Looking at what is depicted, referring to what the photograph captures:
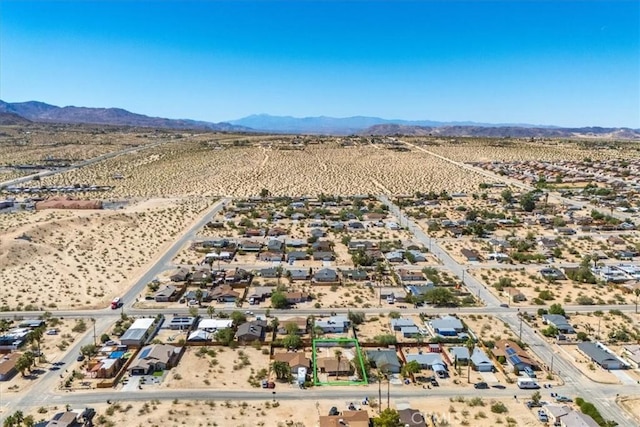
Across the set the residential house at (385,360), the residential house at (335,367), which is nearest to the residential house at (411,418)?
the residential house at (385,360)

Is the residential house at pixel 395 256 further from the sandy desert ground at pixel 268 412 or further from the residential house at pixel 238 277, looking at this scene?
the sandy desert ground at pixel 268 412

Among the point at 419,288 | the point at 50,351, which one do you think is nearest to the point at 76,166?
the point at 50,351

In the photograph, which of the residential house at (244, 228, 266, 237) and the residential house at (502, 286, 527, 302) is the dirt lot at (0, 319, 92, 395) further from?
the residential house at (502, 286, 527, 302)

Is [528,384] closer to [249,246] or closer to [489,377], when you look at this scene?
[489,377]

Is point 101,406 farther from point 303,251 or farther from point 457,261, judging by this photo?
point 457,261

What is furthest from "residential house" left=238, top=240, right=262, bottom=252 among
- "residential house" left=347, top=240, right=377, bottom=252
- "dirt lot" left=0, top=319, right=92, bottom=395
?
"dirt lot" left=0, top=319, right=92, bottom=395
